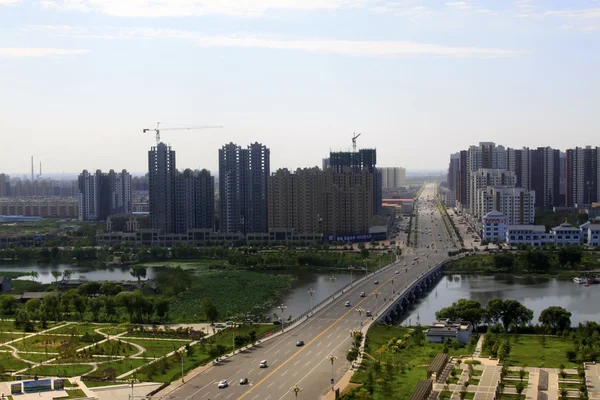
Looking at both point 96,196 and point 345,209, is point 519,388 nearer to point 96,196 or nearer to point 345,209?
point 345,209

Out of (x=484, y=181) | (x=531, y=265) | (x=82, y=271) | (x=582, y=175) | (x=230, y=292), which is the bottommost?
(x=82, y=271)

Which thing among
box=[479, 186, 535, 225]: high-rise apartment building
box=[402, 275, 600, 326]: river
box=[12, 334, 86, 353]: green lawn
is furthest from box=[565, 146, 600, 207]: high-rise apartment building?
box=[12, 334, 86, 353]: green lawn

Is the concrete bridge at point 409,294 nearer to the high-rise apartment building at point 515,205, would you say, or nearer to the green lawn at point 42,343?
the green lawn at point 42,343

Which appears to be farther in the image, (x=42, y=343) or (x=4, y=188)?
(x=4, y=188)

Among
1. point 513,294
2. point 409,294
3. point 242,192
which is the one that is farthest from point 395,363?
point 242,192

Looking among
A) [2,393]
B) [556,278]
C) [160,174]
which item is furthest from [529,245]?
[2,393]

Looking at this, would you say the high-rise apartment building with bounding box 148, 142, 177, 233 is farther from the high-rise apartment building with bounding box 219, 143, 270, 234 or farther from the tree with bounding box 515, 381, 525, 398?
the tree with bounding box 515, 381, 525, 398

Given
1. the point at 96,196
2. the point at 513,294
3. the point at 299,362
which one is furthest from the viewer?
the point at 96,196
